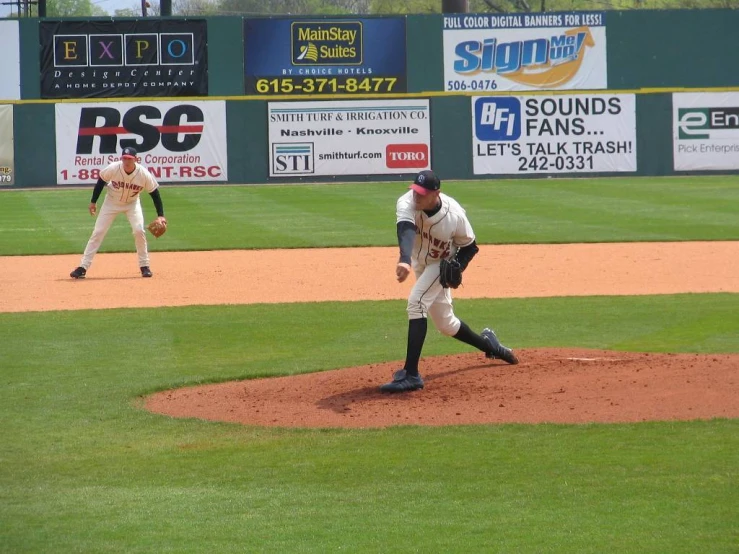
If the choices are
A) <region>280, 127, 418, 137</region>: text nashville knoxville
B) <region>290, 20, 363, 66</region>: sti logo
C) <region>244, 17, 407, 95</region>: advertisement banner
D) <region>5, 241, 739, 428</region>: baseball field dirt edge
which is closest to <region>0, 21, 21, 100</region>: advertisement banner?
<region>244, 17, 407, 95</region>: advertisement banner

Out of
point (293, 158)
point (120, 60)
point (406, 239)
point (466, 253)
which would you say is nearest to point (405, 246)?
point (406, 239)

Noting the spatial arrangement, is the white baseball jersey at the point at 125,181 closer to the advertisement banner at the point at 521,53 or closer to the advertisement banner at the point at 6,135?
the advertisement banner at the point at 6,135

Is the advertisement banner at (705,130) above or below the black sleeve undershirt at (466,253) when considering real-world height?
above

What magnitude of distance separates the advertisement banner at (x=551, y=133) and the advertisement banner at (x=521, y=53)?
3.24 feet

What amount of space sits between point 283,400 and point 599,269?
832cm

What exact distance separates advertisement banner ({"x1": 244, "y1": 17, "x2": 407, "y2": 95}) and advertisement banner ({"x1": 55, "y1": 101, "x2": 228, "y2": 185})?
67.9 inches

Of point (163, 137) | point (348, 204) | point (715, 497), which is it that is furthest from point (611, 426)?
point (163, 137)

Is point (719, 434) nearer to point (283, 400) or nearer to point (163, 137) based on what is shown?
point (283, 400)

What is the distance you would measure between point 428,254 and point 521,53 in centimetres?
2582

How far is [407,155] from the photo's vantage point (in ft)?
105

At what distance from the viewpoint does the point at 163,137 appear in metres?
31.2

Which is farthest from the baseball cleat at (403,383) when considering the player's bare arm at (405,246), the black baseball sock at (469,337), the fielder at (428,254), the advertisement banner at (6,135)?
the advertisement banner at (6,135)

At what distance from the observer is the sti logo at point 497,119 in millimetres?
31747

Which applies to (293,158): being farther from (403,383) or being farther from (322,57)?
(403,383)
